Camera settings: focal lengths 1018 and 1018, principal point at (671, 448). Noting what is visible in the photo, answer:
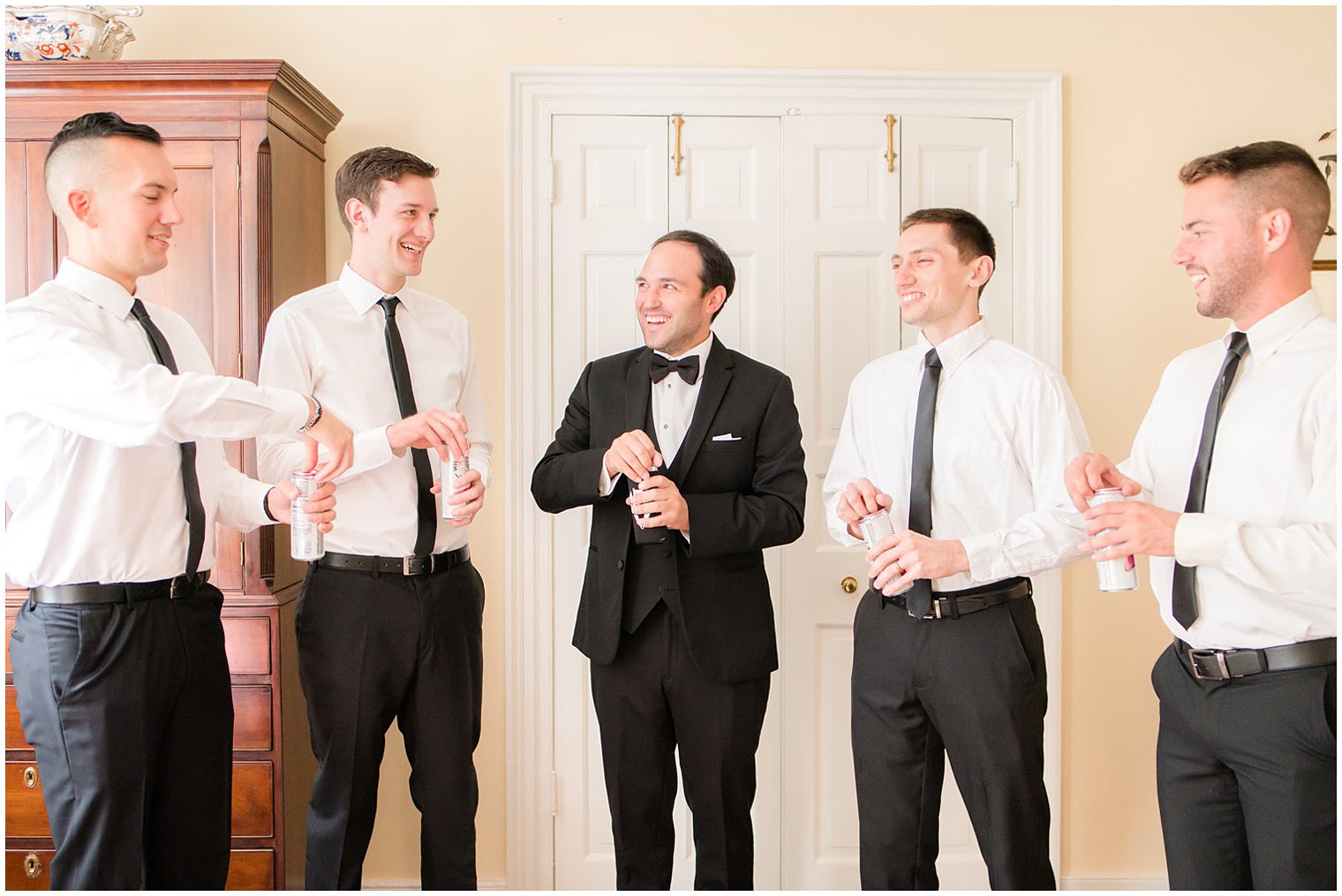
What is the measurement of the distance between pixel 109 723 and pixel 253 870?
3.38 feet

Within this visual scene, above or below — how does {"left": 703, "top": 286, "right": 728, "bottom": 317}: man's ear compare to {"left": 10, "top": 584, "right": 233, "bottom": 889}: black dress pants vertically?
above

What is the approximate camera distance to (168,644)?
6.72 ft

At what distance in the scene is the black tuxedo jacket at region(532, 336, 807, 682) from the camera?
2461mm

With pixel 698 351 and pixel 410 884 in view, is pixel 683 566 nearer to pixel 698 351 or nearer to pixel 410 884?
pixel 698 351

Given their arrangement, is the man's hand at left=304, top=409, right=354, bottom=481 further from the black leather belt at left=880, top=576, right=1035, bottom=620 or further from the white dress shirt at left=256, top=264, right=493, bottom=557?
the black leather belt at left=880, top=576, right=1035, bottom=620

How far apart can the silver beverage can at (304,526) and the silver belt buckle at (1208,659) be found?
177 cm

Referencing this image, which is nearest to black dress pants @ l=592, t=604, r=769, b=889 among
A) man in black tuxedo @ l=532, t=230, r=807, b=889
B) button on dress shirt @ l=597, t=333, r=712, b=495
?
man in black tuxedo @ l=532, t=230, r=807, b=889

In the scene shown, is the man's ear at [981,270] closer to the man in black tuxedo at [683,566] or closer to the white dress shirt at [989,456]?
the white dress shirt at [989,456]

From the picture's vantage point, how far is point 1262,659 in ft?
6.24

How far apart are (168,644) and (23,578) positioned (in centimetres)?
30

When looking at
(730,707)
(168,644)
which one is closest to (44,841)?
(168,644)

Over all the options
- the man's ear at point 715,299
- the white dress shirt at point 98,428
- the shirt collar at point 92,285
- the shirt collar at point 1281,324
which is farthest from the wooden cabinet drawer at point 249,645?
the shirt collar at point 1281,324

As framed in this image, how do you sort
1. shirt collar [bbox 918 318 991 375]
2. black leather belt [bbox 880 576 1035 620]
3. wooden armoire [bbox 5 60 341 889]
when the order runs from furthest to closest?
1. wooden armoire [bbox 5 60 341 889]
2. shirt collar [bbox 918 318 991 375]
3. black leather belt [bbox 880 576 1035 620]

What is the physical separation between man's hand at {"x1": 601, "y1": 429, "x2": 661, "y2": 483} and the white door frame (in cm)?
88
